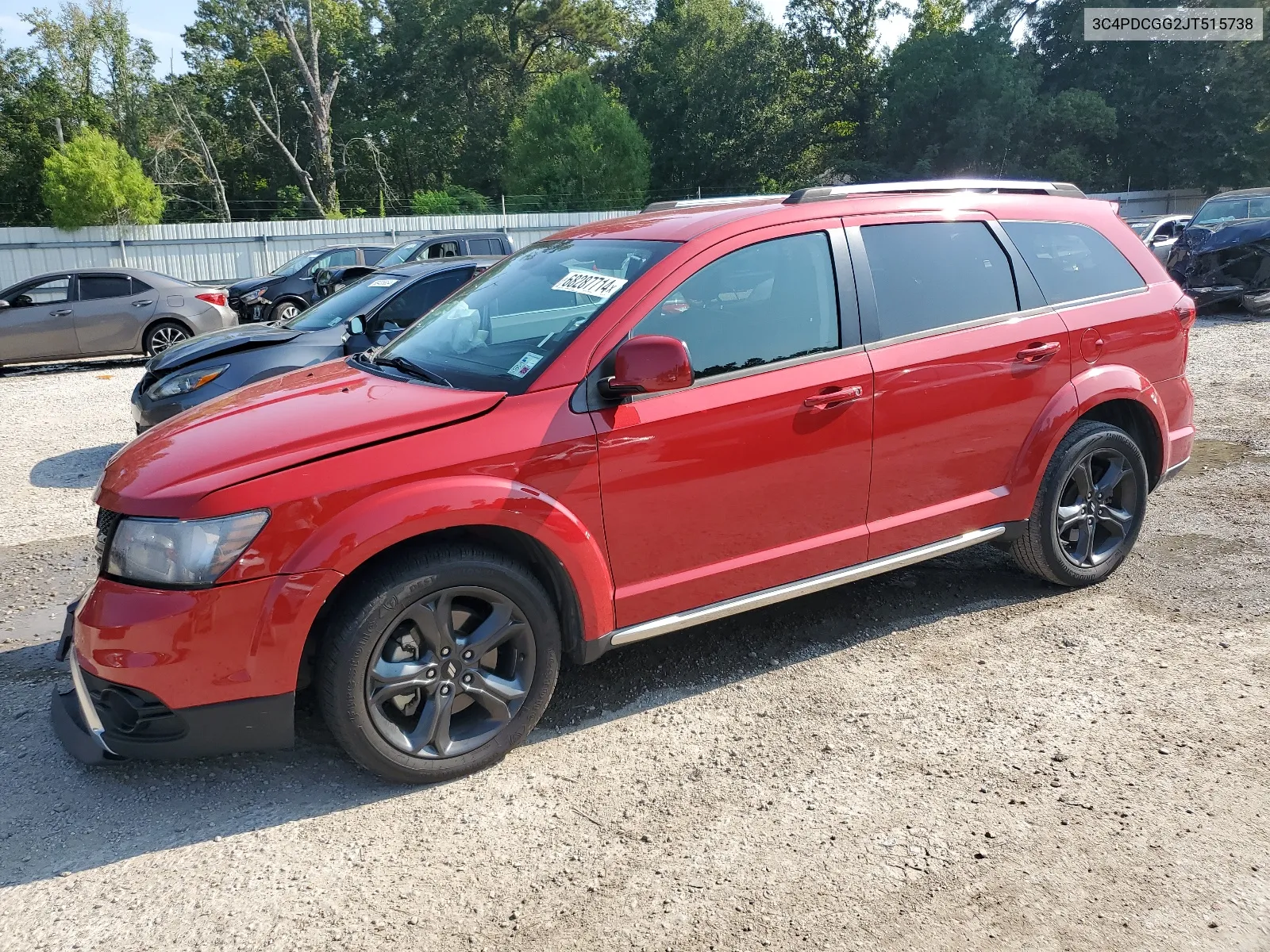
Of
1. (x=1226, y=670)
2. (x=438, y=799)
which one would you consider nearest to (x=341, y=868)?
(x=438, y=799)

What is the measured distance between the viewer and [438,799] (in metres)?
3.23

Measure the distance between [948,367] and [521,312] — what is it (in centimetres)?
176

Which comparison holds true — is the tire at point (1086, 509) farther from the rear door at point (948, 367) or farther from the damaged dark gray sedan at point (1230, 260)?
the damaged dark gray sedan at point (1230, 260)

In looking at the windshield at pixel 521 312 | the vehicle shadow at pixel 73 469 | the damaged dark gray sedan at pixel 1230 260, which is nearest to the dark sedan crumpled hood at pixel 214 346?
the vehicle shadow at pixel 73 469

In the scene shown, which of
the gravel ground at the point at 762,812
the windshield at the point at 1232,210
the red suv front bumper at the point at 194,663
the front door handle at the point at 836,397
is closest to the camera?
the gravel ground at the point at 762,812

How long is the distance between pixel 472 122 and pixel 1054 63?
3150cm

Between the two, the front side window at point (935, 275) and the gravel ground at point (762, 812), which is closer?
the gravel ground at point (762, 812)

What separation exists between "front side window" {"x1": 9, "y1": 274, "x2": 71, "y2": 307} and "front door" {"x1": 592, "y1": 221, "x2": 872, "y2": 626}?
13008mm

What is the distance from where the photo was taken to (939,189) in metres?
4.45

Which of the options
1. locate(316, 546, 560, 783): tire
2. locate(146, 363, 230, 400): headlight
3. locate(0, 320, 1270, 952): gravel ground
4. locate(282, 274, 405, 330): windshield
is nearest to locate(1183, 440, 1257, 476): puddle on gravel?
locate(0, 320, 1270, 952): gravel ground

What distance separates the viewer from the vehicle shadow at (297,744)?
10.1 ft

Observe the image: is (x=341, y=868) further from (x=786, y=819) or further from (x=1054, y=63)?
(x=1054, y=63)

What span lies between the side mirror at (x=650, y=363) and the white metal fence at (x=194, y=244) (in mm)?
23354

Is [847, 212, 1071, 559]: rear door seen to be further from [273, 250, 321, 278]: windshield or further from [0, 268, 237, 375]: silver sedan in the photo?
[273, 250, 321, 278]: windshield
